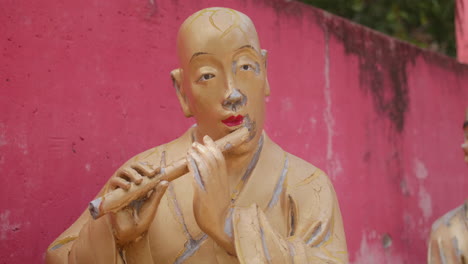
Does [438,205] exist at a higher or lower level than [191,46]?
lower

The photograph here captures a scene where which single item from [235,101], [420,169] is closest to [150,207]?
[235,101]

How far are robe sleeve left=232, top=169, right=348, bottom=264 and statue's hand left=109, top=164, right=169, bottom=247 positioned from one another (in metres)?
0.26

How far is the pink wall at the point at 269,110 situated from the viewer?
3.34 metres

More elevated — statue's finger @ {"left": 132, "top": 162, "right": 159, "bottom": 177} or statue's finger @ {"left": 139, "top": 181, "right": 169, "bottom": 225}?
statue's finger @ {"left": 132, "top": 162, "right": 159, "bottom": 177}

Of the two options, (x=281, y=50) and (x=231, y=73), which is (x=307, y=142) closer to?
(x=281, y=50)

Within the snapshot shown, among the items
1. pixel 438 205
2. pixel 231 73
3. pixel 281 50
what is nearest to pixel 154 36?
pixel 281 50

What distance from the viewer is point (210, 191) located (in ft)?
8.20

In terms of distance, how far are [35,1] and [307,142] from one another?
1.96m

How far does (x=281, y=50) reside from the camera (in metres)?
4.68

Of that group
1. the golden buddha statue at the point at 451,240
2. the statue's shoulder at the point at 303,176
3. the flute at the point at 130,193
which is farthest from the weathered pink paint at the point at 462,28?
the flute at the point at 130,193

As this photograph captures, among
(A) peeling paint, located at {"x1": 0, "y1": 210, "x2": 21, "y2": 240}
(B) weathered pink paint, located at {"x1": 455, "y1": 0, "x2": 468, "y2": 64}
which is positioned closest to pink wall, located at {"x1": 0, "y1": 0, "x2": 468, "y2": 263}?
(A) peeling paint, located at {"x1": 0, "y1": 210, "x2": 21, "y2": 240}

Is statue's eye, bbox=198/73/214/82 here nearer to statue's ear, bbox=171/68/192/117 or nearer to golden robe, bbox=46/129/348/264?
statue's ear, bbox=171/68/192/117

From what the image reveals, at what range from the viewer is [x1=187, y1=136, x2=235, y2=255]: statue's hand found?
249cm

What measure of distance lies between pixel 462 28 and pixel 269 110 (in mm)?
2401
